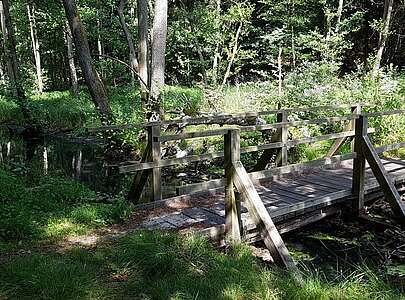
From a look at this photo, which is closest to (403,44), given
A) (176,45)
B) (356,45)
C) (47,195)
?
(356,45)

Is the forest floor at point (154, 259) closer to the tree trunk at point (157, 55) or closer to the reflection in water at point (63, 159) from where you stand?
the reflection in water at point (63, 159)

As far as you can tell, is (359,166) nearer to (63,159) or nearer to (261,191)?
(261,191)

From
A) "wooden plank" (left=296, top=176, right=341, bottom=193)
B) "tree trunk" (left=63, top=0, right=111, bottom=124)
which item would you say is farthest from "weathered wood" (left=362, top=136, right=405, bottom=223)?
"tree trunk" (left=63, top=0, right=111, bottom=124)

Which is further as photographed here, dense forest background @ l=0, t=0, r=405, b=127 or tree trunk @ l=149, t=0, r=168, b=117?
dense forest background @ l=0, t=0, r=405, b=127

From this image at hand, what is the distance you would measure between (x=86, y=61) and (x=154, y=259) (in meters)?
7.01

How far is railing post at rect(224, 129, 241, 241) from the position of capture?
4.92 metres

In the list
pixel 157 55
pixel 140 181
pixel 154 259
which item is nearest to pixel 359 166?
pixel 140 181

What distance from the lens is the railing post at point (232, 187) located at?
4922 mm

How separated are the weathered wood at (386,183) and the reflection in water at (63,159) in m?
4.98

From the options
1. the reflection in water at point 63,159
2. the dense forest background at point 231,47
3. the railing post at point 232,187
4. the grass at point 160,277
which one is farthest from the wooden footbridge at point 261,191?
the dense forest background at point 231,47

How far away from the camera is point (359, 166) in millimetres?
6262

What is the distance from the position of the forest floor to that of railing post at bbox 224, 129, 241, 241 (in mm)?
236

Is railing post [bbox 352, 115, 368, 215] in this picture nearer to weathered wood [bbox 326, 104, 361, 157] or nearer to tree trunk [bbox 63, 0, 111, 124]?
weathered wood [bbox 326, 104, 361, 157]

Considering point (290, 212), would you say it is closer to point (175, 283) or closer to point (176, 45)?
point (175, 283)
